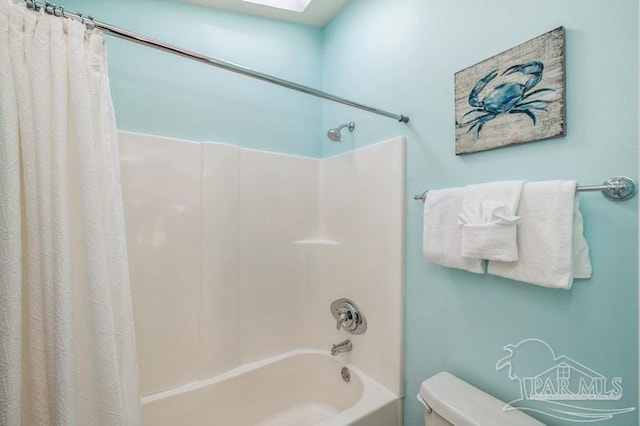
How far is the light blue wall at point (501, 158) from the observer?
2.48 feet

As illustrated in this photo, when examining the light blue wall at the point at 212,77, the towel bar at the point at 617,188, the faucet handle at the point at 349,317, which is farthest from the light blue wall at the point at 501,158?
the light blue wall at the point at 212,77

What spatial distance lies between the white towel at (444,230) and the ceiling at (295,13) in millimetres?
1378

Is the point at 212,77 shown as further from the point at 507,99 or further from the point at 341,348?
the point at 341,348

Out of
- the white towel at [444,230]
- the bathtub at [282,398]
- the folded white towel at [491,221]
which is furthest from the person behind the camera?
the bathtub at [282,398]

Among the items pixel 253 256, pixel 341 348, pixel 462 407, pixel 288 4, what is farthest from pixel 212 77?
pixel 462 407

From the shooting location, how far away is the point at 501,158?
100cm

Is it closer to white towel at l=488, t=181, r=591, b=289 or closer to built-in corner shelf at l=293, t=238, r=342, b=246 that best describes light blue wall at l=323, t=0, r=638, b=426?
white towel at l=488, t=181, r=591, b=289

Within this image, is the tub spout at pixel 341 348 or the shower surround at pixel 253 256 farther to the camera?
the tub spout at pixel 341 348

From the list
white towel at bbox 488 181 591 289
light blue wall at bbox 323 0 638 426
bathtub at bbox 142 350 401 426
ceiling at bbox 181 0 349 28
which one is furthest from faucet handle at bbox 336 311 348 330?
ceiling at bbox 181 0 349 28

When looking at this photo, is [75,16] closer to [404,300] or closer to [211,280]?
[211,280]

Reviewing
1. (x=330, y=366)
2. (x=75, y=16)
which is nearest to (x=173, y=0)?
(x=75, y=16)

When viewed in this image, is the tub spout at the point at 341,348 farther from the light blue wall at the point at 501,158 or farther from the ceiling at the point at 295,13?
the ceiling at the point at 295,13

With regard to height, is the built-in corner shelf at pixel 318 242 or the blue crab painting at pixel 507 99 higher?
the blue crab painting at pixel 507 99

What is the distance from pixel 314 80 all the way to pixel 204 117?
82cm
